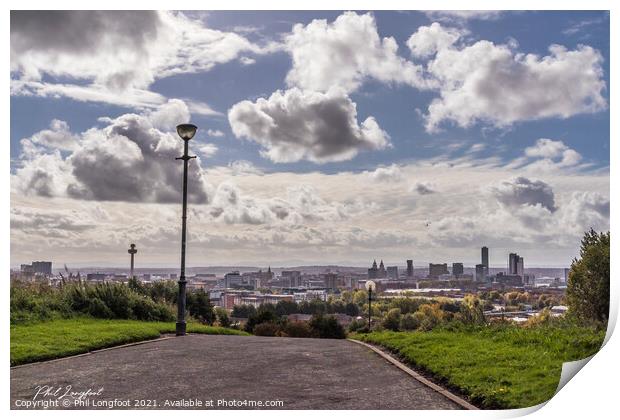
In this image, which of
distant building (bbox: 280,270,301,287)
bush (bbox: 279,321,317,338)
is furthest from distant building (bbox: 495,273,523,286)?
bush (bbox: 279,321,317,338)

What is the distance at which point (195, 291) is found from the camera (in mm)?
18719

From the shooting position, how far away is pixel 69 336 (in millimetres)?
10273

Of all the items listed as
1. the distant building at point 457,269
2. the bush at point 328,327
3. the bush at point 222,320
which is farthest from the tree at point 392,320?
the bush at point 222,320

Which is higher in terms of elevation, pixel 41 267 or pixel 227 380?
pixel 41 267

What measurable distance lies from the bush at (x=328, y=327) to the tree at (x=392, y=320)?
1980 millimetres

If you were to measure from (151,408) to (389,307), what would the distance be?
7.97 metres

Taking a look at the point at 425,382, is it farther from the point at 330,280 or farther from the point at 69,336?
the point at 69,336

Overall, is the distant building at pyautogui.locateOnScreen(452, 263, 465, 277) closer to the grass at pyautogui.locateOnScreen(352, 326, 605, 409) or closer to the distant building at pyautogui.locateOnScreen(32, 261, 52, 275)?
the grass at pyautogui.locateOnScreen(352, 326, 605, 409)

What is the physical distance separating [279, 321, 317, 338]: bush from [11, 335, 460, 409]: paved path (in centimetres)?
647

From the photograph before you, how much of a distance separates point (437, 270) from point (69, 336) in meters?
6.92

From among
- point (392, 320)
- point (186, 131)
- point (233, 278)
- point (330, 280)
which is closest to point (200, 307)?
point (392, 320)

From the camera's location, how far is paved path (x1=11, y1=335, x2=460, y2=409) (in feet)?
22.2

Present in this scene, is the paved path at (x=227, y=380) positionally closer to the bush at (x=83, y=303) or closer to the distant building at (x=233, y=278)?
the distant building at (x=233, y=278)

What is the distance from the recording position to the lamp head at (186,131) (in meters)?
11.2
